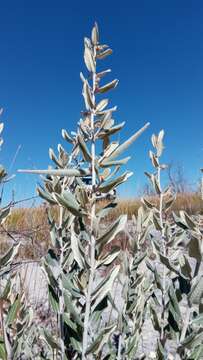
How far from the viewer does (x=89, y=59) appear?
0.61 m

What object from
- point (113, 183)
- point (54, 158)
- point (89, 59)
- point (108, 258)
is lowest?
point (108, 258)

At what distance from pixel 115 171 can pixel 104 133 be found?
0.23 ft

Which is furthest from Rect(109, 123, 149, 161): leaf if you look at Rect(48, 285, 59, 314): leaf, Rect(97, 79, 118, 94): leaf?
Rect(48, 285, 59, 314): leaf

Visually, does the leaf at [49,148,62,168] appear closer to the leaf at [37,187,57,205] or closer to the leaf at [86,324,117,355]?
the leaf at [37,187,57,205]

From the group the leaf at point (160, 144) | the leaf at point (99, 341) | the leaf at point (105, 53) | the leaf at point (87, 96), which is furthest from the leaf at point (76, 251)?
the leaf at point (160, 144)

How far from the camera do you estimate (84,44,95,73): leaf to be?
0.61m

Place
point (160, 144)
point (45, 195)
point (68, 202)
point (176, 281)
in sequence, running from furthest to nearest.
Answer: point (160, 144) < point (176, 281) < point (45, 195) < point (68, 202)

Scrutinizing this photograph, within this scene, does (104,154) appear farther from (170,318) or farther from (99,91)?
(170,318)

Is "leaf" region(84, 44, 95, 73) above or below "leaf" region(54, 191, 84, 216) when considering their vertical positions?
above

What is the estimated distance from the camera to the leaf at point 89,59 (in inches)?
24.1

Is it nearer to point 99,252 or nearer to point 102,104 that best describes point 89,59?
point 102,104

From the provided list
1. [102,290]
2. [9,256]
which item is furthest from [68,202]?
[9,256]

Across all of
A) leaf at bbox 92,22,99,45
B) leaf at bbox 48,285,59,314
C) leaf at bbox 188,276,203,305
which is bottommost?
leaf at bbox 48,285,59,314

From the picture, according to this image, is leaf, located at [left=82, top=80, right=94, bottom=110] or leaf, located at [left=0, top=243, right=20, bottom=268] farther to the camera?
leaf, located at [left=0, top=243, right=20, bottom=268]
